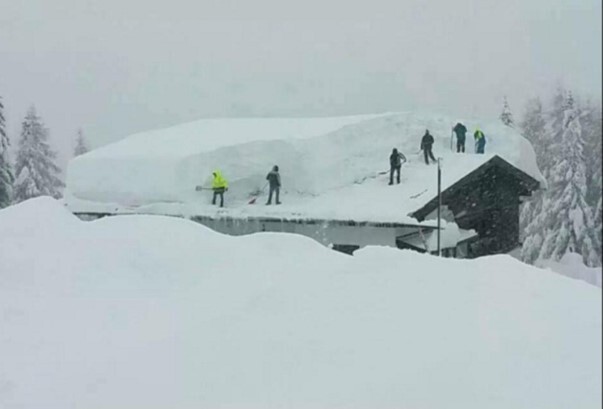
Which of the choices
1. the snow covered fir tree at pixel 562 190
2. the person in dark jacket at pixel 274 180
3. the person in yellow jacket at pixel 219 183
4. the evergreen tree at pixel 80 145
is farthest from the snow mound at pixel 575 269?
the evergreen tree at pixel 80 145

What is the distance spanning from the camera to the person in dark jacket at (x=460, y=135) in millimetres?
1804

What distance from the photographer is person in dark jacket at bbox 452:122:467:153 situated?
1.80m

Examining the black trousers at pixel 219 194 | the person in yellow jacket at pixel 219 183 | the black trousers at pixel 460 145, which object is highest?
the black trousers at pixel 460 145

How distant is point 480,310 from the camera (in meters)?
1.77

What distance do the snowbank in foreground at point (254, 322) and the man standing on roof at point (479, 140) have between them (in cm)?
26

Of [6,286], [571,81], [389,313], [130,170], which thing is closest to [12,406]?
[6,286]

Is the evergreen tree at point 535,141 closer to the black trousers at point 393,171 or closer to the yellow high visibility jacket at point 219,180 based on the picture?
the black trousers at point 393,171

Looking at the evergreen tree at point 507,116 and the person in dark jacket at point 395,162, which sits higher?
the evergreen tree at point 507,116

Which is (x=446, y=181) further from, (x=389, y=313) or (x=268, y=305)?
(x=268, y=305)

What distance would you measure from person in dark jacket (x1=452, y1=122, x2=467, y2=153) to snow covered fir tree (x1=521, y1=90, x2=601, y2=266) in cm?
14

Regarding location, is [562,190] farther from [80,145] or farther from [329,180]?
[80,145]

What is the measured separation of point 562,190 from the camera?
1.66 m

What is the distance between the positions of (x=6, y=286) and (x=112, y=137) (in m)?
0.49

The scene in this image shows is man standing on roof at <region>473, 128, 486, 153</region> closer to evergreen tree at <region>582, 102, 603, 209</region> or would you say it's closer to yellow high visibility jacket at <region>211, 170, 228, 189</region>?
evergreen tree at <region>582, 102, 603, 209</region>
